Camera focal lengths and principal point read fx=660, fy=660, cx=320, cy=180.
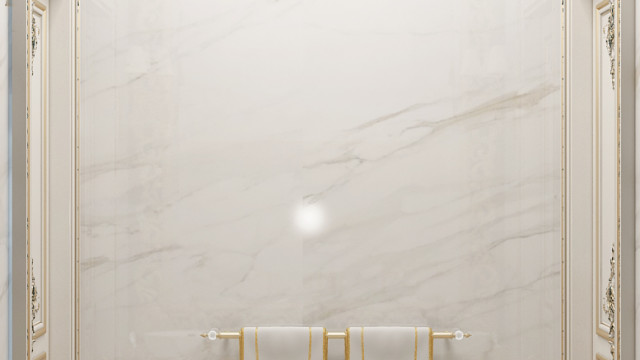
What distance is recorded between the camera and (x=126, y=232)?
1759mm

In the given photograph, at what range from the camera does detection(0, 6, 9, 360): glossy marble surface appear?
1186 millimetres

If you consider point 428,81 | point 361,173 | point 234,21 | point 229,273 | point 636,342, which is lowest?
point 636,342

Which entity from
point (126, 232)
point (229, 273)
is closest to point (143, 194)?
point (126, 232)

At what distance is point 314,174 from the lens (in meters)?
1.76

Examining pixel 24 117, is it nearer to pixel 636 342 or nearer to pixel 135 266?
pixel 135 266

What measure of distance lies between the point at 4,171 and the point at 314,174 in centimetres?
79

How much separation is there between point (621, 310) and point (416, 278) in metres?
0.52

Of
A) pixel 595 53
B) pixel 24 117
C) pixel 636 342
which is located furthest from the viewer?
pixel 595 53

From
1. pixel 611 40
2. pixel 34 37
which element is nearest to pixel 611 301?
pixel 611 40

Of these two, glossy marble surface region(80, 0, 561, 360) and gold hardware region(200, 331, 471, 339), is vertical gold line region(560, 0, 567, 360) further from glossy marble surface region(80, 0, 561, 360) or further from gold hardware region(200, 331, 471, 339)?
gold hardware region(200, 331, 471, 339)

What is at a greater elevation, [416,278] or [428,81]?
[428,81]

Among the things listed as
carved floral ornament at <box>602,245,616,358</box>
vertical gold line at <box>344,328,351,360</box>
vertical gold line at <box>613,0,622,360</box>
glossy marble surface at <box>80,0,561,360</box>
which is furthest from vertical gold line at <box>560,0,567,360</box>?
vertical gold line at <box>344,328,351,360</box>

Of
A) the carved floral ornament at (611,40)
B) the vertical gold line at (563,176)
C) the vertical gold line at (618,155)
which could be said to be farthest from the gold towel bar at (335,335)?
the carved floral ornament at (611,40)

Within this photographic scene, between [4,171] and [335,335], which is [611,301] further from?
[4,171]
